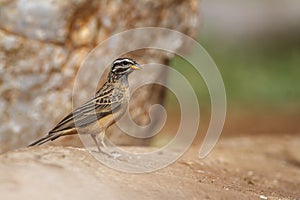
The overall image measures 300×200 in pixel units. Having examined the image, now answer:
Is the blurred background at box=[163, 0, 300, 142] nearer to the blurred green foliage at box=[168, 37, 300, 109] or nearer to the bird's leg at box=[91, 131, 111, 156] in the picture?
the blurred green foliage at box=[168, 37, 300, 109]

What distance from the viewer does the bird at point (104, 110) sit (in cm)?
699

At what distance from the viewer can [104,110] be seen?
6988 mm

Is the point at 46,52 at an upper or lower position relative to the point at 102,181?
upper

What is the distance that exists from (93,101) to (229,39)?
645 inches

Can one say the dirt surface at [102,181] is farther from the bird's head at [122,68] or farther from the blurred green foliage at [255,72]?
the blurred green foliage at [255,72]

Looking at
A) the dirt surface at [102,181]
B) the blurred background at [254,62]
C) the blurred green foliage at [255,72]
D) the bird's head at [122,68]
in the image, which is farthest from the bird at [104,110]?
the blurred green foliage at [255,72]

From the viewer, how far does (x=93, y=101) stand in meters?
7.11

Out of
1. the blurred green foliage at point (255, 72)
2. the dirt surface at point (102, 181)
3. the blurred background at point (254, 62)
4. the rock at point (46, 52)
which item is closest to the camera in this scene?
the dirt surface at point (102, 181)

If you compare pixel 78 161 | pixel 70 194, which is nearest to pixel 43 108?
pixel 78 161

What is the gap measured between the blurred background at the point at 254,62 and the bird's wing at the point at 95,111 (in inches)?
362

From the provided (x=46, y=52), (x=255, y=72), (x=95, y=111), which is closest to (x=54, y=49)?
(x=46, y=52)

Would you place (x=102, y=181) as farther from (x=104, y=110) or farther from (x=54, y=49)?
(x=54, y=49)

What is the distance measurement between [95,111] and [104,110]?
83 mm

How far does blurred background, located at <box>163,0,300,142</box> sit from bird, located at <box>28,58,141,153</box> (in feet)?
29.8
